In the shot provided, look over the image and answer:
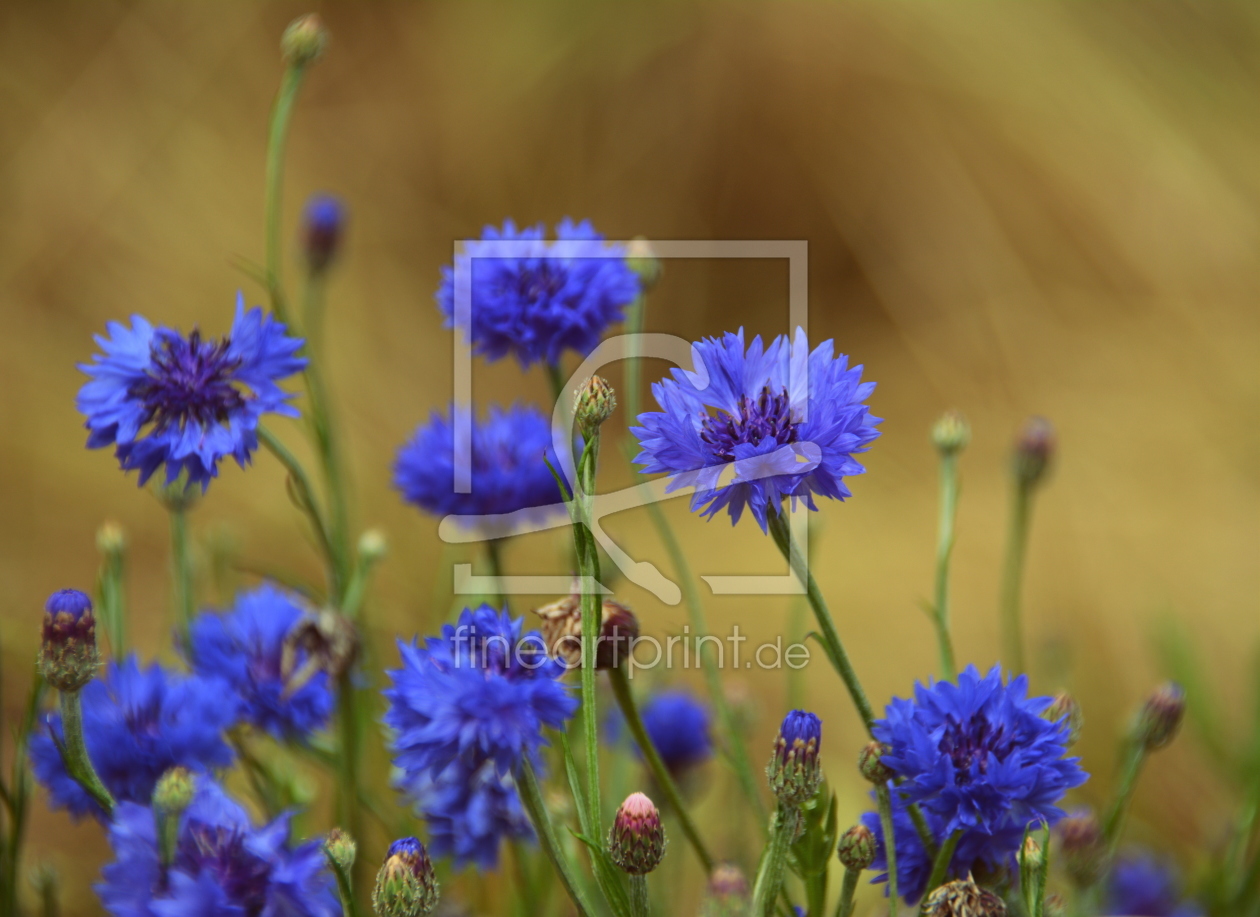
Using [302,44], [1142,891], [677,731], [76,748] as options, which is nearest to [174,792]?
[76,748]

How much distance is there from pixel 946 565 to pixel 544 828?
25cm

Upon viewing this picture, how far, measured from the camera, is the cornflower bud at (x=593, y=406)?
0.47 metres

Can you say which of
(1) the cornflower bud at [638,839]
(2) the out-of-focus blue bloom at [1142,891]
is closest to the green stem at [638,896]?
(1) the cornflower bud at [638,839]

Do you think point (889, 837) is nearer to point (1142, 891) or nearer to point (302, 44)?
point (1142, 891)

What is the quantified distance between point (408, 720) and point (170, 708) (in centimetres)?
17

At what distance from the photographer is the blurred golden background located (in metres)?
1.66

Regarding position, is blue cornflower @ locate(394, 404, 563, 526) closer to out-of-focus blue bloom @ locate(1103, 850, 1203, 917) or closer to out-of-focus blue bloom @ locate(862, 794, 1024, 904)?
out-of-focus blue bloom @ locate(862, 794, 1024, 904)

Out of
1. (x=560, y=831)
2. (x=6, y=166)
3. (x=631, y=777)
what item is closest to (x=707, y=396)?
(x=560, y=831)

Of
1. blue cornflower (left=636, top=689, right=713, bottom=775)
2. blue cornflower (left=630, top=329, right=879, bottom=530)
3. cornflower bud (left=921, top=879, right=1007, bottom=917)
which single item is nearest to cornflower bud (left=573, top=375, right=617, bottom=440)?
blue cornflower (left=630, top=329, right=879, bottom=530)

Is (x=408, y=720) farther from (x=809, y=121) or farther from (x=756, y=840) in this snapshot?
(x=809, y=121)

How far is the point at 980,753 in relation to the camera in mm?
449

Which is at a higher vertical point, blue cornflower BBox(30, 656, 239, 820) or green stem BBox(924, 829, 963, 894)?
blue cornflower BBox(30, 656, 239, 820)

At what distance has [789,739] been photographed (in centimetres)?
44

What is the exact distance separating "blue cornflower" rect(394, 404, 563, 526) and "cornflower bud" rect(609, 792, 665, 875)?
252 millimetres
